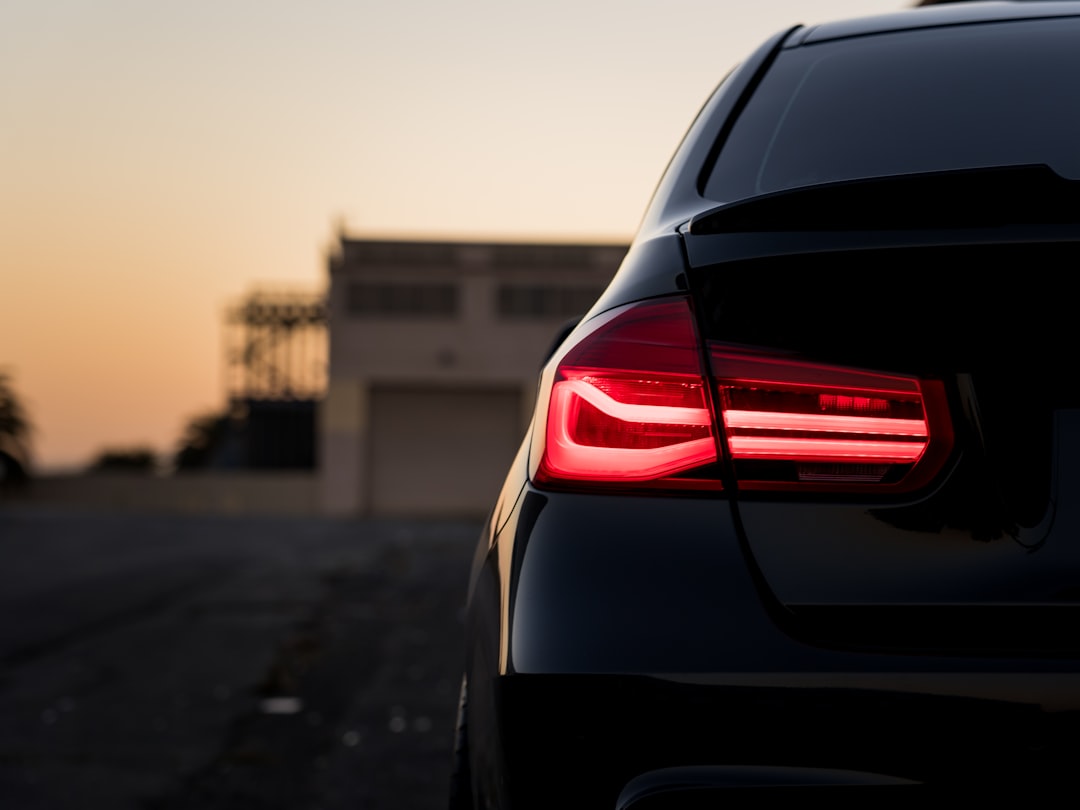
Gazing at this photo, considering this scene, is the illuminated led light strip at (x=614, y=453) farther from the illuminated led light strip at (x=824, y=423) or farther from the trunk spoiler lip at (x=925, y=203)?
the trunk spoiler lip at (x=925, y=203)

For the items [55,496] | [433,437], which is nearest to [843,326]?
[433,437]

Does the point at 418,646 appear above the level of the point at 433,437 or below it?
above

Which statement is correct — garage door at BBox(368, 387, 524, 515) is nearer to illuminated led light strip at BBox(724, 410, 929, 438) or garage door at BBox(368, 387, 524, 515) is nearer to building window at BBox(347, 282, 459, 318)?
building window at BBox(347, 282, 459, 318)

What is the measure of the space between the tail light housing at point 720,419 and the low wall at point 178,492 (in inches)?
1894

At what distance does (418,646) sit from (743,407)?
5744 mm

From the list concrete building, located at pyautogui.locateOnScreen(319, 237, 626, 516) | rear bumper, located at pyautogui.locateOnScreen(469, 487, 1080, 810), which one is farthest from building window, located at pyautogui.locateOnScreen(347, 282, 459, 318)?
rear bumper, located at pyautogui.locateOnScreen(469, 487, 1080, 810)

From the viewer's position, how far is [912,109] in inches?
75.9

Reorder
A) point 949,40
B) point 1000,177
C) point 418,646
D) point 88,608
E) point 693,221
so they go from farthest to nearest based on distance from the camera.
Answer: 1. point 88,608
2. point 418,646
3. point 949,40
4. point 693,221
5. point 1000,177

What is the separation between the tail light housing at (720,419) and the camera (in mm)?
1390

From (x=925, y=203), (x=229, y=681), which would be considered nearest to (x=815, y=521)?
(x=925, y=203)

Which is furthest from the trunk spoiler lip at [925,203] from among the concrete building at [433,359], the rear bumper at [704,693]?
the concrete building at [433,359]

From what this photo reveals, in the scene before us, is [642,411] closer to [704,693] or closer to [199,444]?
[704,693]

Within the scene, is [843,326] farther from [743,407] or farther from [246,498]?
[246,498]

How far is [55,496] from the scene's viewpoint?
52.7 meters
